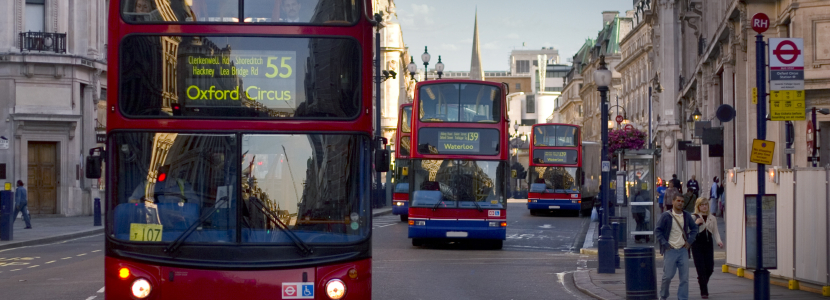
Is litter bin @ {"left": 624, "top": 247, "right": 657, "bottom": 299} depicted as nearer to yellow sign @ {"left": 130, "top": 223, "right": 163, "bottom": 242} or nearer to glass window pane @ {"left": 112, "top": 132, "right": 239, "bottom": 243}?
glass window pane @ {"left": 112, "top": 132, "right": 239, "bottom": 243}

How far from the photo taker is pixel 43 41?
134ft

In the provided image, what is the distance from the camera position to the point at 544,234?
32.3m

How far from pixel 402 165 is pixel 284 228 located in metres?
32.7

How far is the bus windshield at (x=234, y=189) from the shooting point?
8.30 metres

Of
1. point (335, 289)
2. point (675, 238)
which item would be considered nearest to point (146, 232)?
point (335, 289)

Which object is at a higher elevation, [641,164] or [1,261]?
[641,164]

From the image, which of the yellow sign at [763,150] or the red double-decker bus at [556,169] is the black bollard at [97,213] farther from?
the yellow sign at [763,150]

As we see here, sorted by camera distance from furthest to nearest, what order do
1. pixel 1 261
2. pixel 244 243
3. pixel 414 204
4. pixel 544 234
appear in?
1. pixel 544 234
2. pixel 414 204
3. pixel 1 261
4. pixel 244 243

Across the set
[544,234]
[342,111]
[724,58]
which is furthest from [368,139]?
Result: [724,58]

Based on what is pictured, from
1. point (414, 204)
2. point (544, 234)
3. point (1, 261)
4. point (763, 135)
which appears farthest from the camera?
point (544, 234)

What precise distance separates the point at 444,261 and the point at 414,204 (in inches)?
132

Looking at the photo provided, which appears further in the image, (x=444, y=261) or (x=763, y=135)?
(x=444, y=261)

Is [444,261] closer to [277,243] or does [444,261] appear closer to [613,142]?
[277,243]

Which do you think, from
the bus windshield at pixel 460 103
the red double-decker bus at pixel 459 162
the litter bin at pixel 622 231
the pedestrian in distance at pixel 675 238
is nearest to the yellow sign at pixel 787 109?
the pedestrian in distance at pixel 675 238
